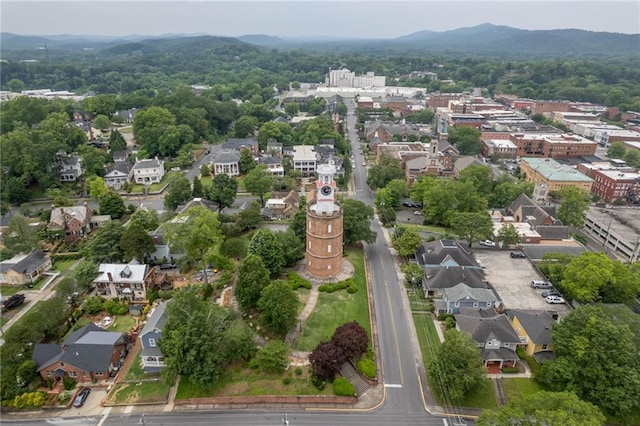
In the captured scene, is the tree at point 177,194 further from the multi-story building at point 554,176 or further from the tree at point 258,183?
the multi-story building at point 554,176

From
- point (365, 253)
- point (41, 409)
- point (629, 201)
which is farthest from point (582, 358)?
point (629, 201)

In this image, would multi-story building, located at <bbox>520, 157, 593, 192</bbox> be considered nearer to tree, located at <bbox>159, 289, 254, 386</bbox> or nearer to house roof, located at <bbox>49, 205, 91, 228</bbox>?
tree, located at <bbox>159, 289, 254, 386</bbox>

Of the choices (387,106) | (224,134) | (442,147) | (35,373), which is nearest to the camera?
(35,373)

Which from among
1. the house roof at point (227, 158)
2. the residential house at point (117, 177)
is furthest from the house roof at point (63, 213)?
the house roof at point (227, 158)

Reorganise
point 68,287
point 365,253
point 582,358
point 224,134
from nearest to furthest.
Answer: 1. point 582,358
2. point 68,287
3. point 365,253
4. point 224,134

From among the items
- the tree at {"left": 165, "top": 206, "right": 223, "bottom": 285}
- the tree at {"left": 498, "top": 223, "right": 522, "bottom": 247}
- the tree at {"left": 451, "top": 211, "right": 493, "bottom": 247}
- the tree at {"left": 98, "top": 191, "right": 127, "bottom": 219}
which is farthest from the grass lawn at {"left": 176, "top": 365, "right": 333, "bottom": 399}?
the tree at {"left": 98, "top": 191, "right": 127, "bottom": 219}

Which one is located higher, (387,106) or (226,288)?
(387,106)

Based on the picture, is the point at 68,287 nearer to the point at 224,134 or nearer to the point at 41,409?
the point at 41,409
